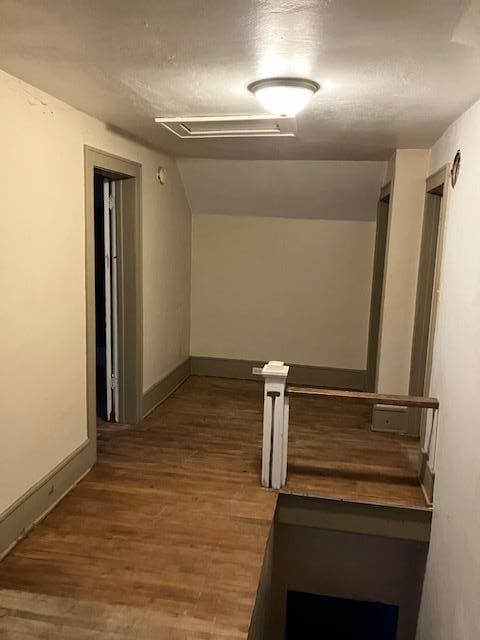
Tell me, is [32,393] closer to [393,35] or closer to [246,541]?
[246,541]

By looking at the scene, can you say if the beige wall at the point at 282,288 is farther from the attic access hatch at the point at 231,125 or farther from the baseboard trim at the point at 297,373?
the attic access hatch at the point at 231,125

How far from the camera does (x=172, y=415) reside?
449 centimetres

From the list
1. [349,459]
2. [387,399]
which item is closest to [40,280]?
[387,399]

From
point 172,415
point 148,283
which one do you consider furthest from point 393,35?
point 172,415

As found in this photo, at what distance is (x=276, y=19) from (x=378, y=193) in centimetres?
338

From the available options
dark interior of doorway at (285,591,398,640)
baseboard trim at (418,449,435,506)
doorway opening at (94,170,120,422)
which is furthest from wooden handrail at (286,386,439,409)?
dark interior of doorway at (285,591,398,640)

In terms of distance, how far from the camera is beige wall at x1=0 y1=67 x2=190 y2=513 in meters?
2.48

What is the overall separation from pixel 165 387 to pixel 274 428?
1.93 metres

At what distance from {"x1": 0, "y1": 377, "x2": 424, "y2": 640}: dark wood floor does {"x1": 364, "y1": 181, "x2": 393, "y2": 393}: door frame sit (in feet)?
2.12

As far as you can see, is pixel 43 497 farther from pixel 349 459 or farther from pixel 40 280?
pixel 349 459

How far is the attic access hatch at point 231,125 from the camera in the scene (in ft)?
9.39

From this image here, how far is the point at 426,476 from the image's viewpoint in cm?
321

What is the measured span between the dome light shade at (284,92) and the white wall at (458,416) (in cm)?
90

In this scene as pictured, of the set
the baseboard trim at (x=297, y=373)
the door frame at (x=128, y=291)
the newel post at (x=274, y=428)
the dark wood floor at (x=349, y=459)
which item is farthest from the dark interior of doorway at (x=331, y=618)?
the door frame at (x=128, y=291)
